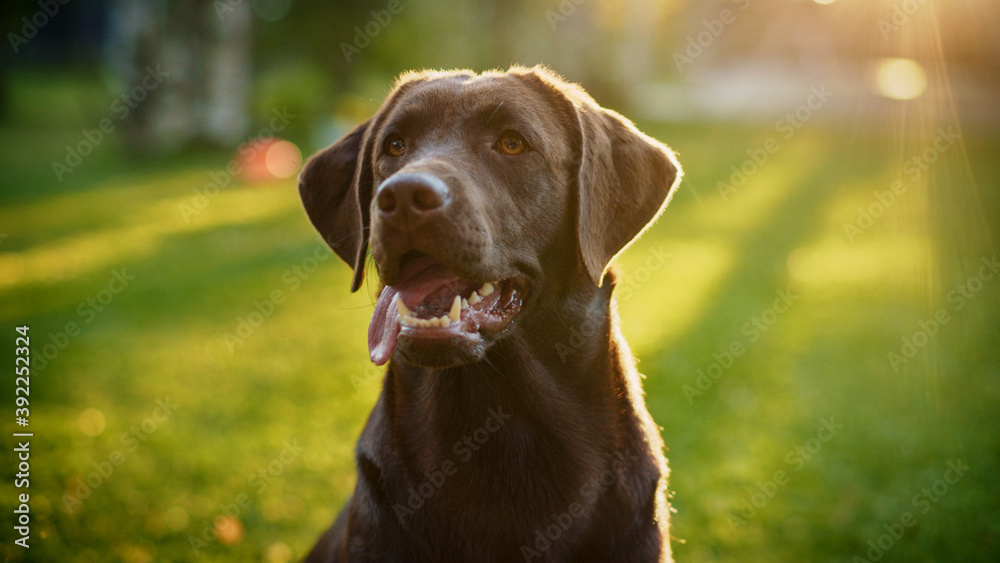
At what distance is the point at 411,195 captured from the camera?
2.33 meters

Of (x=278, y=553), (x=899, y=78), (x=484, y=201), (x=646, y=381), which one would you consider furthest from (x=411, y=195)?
(x=899, y=78)

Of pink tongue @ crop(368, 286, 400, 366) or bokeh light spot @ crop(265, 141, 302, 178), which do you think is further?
bokeh light spot @ crop(265, 141, 302, 178)

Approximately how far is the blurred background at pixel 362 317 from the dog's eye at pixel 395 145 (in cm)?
91

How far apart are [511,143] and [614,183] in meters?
0.44

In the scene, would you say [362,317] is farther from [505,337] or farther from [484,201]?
[484,201]

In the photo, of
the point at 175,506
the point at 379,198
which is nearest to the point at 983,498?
the point at 379,198

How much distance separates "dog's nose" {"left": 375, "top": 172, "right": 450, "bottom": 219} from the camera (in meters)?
2.32

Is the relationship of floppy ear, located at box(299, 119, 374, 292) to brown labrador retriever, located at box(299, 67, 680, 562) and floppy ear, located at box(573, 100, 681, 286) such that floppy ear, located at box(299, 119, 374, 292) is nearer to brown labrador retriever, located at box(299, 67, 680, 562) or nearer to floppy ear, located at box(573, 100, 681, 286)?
brown labrador retriever, located at box(299, 67, 680, 562)

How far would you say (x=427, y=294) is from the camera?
2.64 metres

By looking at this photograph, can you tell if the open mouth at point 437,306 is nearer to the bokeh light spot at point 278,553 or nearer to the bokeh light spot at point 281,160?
the bokeh light spot at point 278,553

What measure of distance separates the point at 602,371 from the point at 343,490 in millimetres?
2528

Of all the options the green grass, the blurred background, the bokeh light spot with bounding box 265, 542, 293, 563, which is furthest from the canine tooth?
the bokeh light spot with bounding box 265, 542, 293, 563

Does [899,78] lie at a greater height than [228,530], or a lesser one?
lesser

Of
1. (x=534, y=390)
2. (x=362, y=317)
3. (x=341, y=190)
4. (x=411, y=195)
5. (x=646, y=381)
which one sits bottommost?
(x=362, y=317)
